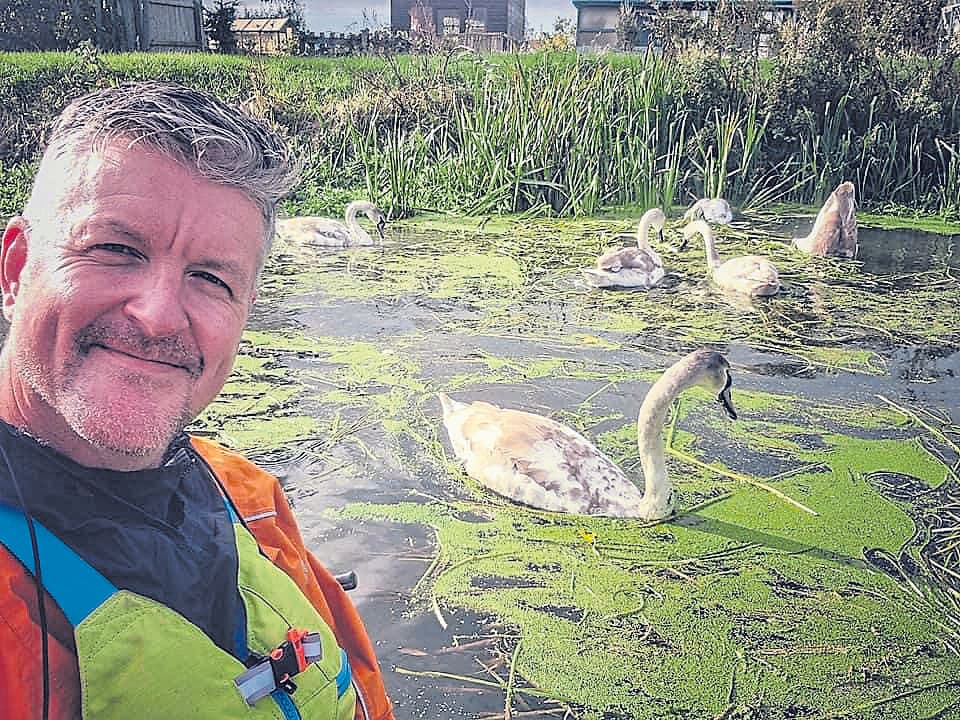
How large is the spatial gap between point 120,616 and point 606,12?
57.2ft

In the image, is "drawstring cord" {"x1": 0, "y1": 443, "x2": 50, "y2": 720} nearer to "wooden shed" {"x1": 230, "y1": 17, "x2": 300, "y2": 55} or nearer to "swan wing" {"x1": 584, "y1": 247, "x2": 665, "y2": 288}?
"swan wing" {"x1": 584, "y1": 247, "x2": 665, "y2": 288}

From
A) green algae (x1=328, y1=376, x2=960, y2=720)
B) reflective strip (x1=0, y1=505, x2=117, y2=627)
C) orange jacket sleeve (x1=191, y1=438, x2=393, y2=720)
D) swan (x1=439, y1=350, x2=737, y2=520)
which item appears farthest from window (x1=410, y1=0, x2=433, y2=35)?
reflective strip (x1=0, y1=505, x2=117, y2=627)

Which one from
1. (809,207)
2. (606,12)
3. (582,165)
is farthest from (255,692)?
(606,12)

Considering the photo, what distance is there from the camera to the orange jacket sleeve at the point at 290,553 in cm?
158

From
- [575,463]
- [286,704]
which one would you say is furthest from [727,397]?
[286,704]

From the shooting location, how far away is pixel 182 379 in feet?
4.37

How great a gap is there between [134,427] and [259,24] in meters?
16.6

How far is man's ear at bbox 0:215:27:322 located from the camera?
1314 millimetres

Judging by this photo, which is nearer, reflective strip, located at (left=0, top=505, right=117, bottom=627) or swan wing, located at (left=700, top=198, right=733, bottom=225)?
reflective strip, located at (left=0, top=505, right=117, bottom=627)

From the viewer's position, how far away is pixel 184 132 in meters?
1.29

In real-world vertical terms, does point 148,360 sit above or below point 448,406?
above

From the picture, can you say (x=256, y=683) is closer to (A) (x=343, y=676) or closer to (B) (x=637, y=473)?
(A) (x=343, y=676)

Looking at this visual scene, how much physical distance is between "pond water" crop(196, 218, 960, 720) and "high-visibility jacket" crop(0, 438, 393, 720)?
1.07 meters

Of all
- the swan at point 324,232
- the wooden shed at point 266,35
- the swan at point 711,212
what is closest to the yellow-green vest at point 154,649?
the swan at point 324,232
